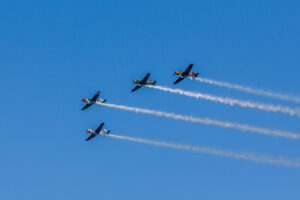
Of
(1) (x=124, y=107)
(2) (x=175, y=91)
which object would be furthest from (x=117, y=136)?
(2) (x=175, y=91)

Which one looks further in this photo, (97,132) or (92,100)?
(97,132)

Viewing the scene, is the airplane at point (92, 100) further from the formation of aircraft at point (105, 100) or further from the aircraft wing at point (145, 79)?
the aircraft wing at point (145, 79)

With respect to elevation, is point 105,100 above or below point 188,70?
below

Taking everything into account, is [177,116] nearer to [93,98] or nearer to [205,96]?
[205,96]

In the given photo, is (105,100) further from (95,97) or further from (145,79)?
(145,79)

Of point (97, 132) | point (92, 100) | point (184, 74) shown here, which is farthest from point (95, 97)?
point (184, 74)

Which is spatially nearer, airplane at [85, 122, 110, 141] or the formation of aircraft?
the formation of aircraft

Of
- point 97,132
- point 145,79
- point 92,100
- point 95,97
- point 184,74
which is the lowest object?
point 97,132

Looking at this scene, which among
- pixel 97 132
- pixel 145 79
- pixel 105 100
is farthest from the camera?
pixel 97 132

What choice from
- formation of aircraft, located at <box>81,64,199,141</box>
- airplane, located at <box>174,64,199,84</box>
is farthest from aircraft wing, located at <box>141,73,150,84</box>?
airplane, located at <box>174,64,199,84</box>

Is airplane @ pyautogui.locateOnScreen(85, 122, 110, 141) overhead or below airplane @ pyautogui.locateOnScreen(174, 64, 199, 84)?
below

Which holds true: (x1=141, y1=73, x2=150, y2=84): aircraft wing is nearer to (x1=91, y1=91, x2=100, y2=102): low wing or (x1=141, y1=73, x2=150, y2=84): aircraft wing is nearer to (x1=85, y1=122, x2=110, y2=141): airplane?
(x1=91, y1=91, x2=100, y2=102): low wing

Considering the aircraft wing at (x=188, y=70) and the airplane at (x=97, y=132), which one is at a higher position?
the aircraft wing at (x=188, y=70)

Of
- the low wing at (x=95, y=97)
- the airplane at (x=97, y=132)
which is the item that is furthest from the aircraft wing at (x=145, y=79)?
the airplane at (x=97, y=132)
